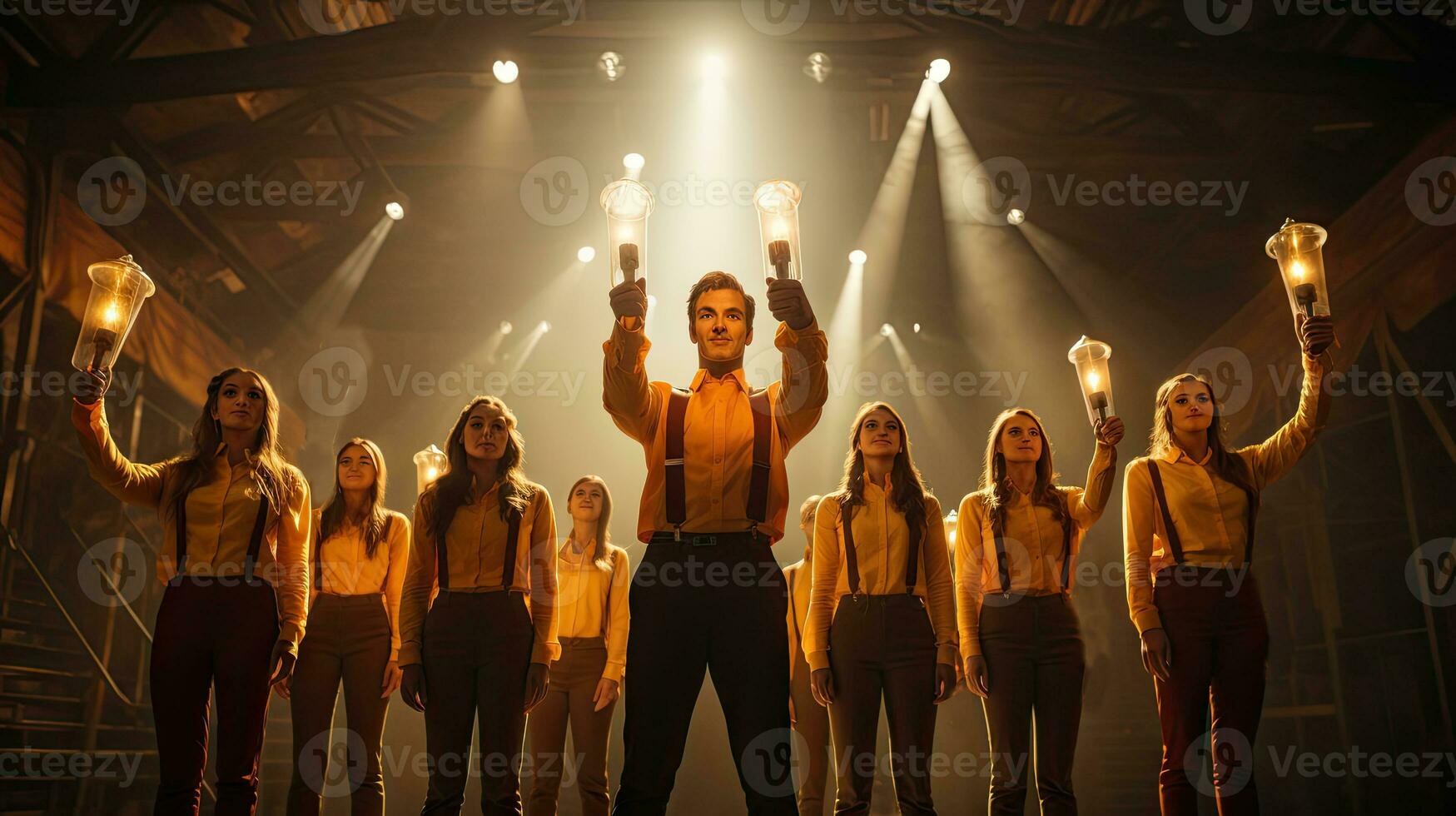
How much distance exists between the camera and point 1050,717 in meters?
3.46

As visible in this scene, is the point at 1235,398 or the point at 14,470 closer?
the point at 14,470

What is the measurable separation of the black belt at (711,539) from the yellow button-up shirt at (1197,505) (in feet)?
5.95

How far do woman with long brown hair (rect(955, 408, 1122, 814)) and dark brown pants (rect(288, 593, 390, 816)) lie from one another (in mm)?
2539

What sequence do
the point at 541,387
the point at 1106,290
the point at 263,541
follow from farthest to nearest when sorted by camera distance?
the point at 541,387 < the point at 1106,290 < the point at 263,541

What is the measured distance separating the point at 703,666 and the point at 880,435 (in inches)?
63.3

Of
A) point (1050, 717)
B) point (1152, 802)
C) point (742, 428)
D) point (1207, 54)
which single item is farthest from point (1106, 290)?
point (742, 428)

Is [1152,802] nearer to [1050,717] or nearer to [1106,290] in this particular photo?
[1106,290]

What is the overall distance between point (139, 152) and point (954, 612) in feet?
22.5

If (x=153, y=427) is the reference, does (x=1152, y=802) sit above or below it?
below
